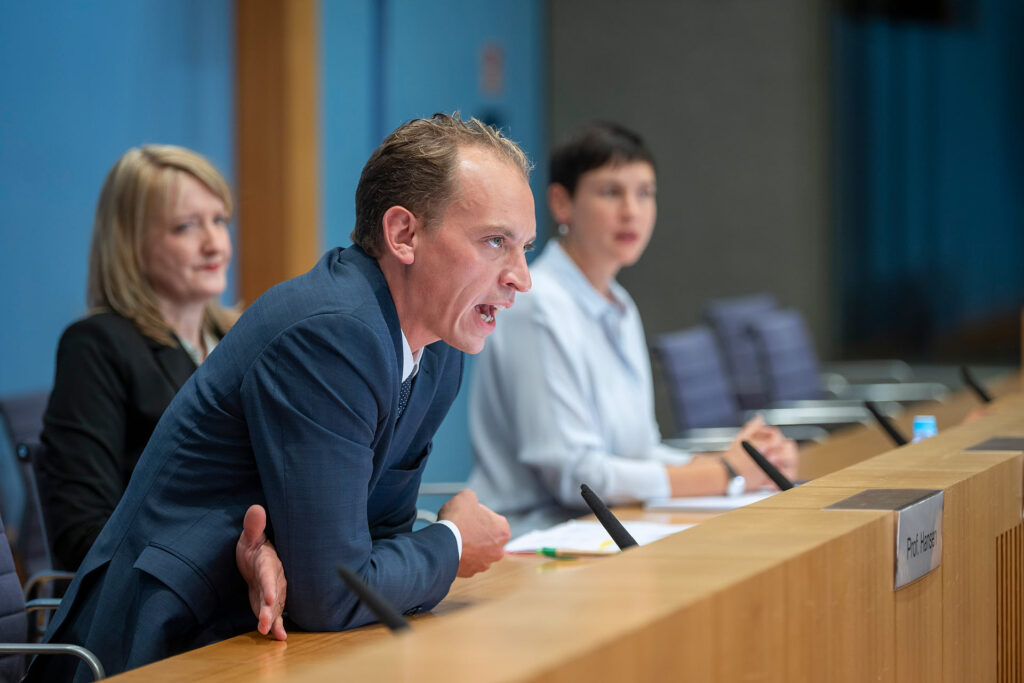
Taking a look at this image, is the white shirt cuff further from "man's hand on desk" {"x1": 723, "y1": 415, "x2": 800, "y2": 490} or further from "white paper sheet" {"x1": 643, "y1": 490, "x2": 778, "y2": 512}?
"man's hand on desk" {"x1": 723, "y1": 415, "x2": 800, "y2": 490}

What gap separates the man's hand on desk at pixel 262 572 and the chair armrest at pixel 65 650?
20 centimetres

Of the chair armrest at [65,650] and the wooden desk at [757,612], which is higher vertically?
the wooden desk at [757,612]

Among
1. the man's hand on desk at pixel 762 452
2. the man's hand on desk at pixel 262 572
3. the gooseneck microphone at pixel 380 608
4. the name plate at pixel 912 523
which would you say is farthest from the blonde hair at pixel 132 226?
the name plate at pixel 912 523

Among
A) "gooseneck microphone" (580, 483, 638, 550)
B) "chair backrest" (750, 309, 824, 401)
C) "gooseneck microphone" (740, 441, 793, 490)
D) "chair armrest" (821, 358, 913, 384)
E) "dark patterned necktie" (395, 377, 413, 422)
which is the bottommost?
"chair armrest" (821, 358, 913, 384)

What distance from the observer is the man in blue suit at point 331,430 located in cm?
151

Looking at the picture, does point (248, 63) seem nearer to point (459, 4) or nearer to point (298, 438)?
point (459, 4)

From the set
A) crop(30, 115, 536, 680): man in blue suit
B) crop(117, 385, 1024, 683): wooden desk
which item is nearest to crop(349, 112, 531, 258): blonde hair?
crop(30, 115, 536, 680): man in blue suit

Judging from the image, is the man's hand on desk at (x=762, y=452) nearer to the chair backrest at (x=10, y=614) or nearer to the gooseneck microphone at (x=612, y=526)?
the gooseneck microphone at (x=612, y=526)

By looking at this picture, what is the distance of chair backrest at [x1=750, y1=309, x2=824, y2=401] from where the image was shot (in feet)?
16.4

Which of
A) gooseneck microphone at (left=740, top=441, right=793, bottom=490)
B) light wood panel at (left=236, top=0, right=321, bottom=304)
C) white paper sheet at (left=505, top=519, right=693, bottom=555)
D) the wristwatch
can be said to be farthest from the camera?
light wood panel at (left=236, top=0, right=321, bottom=304)

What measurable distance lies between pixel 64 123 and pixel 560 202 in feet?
6.96

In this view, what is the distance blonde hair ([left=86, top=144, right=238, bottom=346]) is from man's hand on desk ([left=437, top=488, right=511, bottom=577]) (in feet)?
3.37

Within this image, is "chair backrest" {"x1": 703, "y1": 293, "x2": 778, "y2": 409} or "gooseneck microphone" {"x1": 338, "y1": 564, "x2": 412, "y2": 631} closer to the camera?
"gooseneck microphone" {"x1": 338, "y1": 564, "x2": 412, "y2": 631}

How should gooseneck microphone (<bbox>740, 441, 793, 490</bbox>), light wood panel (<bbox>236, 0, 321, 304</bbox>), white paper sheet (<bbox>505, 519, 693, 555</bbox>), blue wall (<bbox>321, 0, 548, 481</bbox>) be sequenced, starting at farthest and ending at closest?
1. blue wall (<bbox>321, 0, 548, 481</bbox>)
2. light wood panel (<bbox>236, 0, 321, 304</bbox>)
3. white paper sheet (<bbox>505, 519, 693, 555</bbox>)
4. gooseneck microphone (<bbox>740, 441, 793, 490</bbox>)
